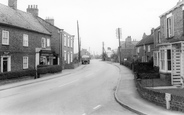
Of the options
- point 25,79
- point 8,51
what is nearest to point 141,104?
point 25,79

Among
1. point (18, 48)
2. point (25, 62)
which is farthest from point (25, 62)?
point (18, 48)

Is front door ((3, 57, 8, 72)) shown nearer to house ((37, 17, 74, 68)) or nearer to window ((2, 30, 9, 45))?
window ((2, 30, 9, 45))

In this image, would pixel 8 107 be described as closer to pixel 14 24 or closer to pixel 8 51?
pixel 8 51

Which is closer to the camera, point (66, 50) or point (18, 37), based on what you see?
point (18, 37)

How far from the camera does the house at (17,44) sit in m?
19.8

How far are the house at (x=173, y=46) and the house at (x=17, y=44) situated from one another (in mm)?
17015

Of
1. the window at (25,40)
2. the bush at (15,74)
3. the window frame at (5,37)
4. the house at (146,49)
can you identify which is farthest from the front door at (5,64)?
the house at (146,49)

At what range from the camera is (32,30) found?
2483 centimetres

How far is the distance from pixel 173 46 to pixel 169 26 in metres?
3.17

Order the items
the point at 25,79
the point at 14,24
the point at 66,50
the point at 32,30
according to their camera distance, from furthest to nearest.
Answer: the point at 66,50
the point at 32,30
the point at 14,24
the point at 25,79

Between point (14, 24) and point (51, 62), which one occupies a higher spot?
point (14, 24)

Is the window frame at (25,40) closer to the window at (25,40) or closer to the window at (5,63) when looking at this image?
the window at (25,40)

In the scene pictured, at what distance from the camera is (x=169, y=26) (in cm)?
1673

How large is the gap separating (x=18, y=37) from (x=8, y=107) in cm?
1511
